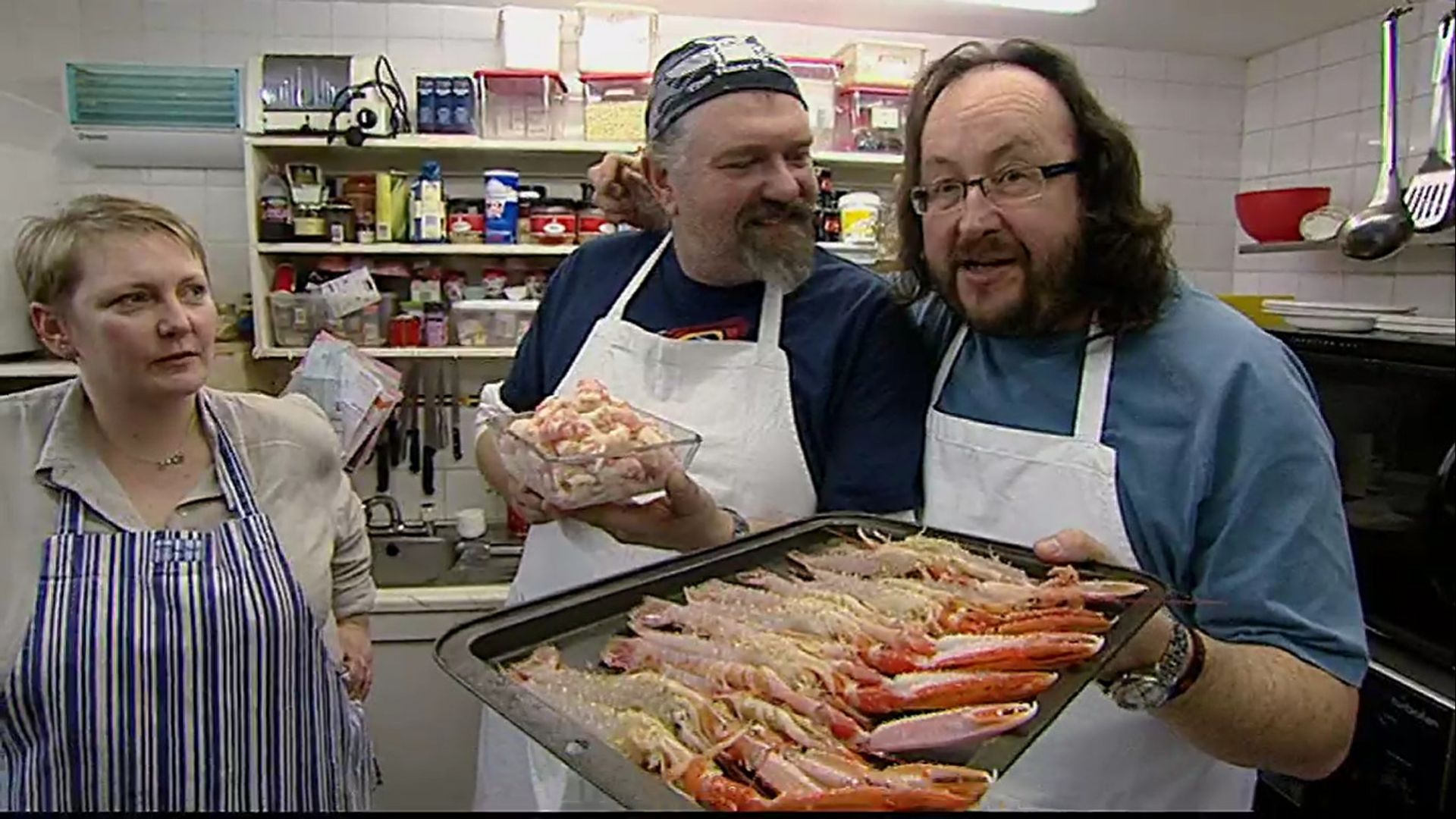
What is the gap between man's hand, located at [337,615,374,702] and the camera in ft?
5.92

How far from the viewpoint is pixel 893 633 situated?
2.90 feet

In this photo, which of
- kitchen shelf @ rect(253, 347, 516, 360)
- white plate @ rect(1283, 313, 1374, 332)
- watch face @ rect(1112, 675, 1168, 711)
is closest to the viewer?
watch face @ rect(1112, 675, 1168, 711)

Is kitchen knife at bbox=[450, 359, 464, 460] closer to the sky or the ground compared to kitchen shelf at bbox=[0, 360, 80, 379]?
closer to the ground

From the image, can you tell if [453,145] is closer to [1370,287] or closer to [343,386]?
[343,386]

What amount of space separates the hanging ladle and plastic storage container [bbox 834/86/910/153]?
1.22 m

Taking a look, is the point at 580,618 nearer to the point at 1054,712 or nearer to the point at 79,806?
the point at 1054,712

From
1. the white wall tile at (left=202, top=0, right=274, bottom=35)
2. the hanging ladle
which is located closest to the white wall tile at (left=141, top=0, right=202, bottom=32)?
the white wall tile at (left=202, top=0, right=274, bottom=35)

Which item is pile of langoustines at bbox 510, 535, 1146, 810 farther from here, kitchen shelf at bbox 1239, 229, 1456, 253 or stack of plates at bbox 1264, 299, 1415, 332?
kitchen shelf at bbox 1239, 229, 1456, 253

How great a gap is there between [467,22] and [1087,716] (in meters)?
2.67

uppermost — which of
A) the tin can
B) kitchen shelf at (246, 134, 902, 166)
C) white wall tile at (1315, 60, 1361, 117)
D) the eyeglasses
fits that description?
white wall tile at (1315, 60, 1361, 117)

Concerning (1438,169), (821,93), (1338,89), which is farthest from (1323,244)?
(821,93)

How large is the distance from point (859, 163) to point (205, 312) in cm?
193

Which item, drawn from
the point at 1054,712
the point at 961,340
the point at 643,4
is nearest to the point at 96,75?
the point at 643,4

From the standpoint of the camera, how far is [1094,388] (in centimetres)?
124
